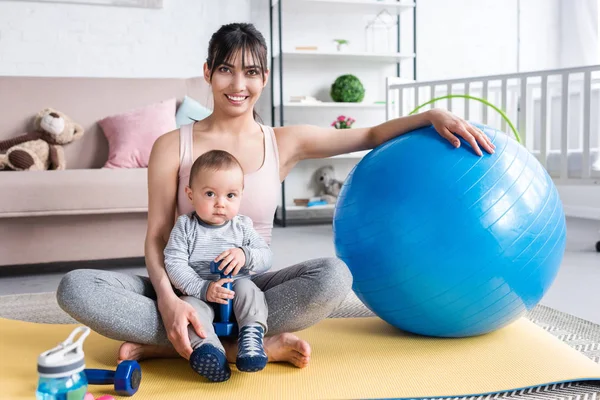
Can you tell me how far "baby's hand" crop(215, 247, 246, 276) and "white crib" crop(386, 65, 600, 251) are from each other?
2.07 metres

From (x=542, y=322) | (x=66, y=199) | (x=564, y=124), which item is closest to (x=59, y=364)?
(x=542, y=322)

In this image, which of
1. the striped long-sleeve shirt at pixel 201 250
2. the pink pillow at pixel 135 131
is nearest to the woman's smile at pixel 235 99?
the striped long-sleeve shirt at pixel 201 250

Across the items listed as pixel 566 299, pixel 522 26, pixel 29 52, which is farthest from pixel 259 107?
pixel 566 299

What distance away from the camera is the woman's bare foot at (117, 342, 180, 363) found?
4.52ft

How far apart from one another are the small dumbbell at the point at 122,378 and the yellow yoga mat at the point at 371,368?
3 centimetres

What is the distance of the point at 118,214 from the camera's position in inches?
104

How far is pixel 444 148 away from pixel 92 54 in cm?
323

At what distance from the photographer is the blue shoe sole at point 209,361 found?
1243 mm

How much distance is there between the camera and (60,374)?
3.16ft

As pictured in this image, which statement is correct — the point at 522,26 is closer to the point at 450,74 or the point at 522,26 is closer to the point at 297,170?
the point at 450,74

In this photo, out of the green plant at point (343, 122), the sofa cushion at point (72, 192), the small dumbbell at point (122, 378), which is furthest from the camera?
the green plant at point (343, 122)

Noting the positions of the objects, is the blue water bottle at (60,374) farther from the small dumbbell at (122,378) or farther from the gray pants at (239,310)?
the gray pants at (239,310)

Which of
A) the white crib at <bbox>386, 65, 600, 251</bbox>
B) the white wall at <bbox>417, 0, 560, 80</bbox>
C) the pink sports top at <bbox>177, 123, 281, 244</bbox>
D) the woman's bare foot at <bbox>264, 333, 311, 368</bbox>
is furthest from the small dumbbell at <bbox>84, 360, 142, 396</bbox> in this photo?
the white wall at <bbox>417, 0, 560, 80</bbox>

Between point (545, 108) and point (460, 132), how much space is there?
6.12ft
